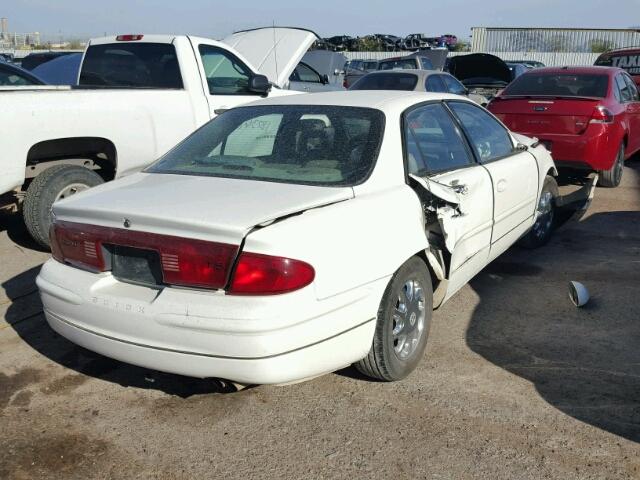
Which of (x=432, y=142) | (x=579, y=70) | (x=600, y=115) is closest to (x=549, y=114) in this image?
(x=600, y=115)

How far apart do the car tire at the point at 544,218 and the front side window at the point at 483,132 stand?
2.78 feet

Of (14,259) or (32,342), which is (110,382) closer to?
(32,342)

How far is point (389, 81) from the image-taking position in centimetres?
1200

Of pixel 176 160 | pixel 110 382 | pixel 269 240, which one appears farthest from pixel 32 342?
pixel 269 240

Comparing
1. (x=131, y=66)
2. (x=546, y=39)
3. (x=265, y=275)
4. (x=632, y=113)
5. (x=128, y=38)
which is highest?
(x=128, y=38)

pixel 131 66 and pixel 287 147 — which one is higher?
pixel 131 66

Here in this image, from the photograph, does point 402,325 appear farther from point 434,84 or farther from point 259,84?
point 434,84

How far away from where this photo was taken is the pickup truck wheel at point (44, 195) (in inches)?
222

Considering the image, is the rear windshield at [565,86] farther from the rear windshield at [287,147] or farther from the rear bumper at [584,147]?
the rear windshield at [287,147]

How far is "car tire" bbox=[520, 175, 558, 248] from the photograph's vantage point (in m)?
6.04

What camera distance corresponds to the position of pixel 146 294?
10.1 ft

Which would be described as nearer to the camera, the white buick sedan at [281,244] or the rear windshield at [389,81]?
the white buick sedan at [281,244]

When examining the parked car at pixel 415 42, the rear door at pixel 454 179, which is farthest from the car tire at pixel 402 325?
the parked car at pixel 415 42

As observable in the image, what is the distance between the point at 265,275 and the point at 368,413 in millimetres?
1003
